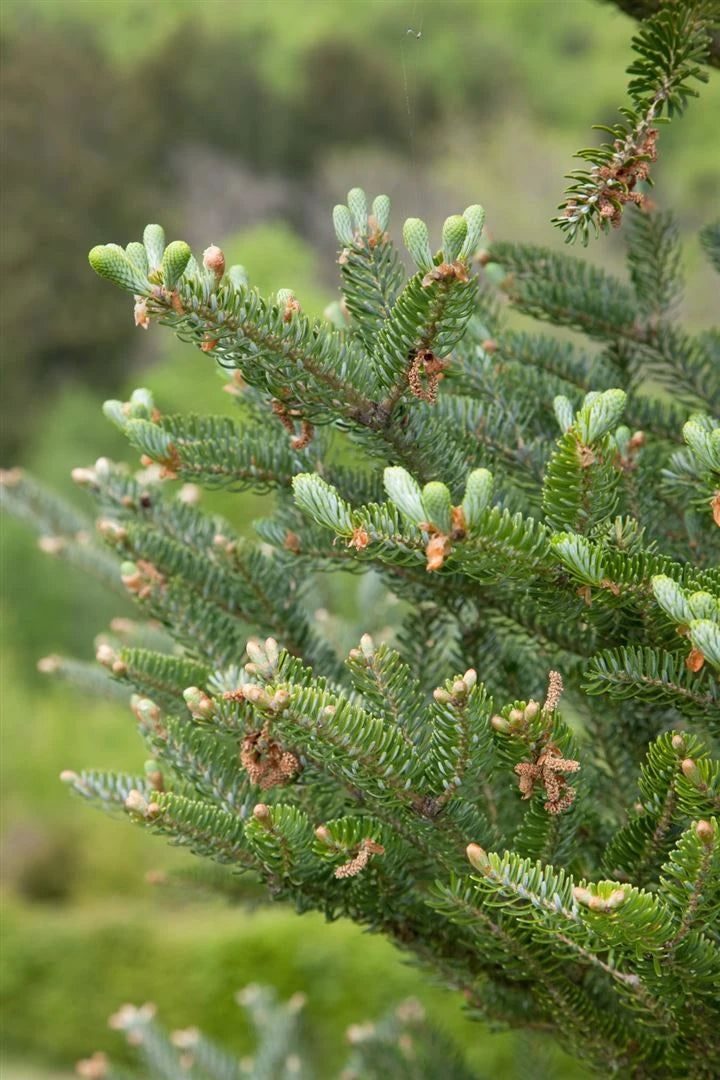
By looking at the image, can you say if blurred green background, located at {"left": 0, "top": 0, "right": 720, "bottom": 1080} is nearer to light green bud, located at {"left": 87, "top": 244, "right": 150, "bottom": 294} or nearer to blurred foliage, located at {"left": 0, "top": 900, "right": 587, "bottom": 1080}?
blurred foliage, located at {"left": 0, "top": 900, "right": 587, "bottom": 1080}

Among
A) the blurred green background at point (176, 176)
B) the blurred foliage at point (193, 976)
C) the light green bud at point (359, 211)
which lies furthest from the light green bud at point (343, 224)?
the blurred green background at point (176, 176)

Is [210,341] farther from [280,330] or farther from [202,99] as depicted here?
[202,99]

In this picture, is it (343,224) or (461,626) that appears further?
(461,626)

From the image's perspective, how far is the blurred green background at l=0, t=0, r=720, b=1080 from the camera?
532 cm

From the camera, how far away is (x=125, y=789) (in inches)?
23.5

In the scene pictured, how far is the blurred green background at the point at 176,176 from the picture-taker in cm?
532

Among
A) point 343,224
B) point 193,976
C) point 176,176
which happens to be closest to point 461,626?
point 343,224

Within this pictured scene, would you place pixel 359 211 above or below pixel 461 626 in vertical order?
above

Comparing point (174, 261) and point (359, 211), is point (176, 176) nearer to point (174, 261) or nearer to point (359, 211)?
point (359, 211)

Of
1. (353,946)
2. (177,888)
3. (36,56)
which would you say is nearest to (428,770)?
(177,888)

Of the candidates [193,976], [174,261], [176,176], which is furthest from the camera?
[176,176]

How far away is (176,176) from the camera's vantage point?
28.8ft

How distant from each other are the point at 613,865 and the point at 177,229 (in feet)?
24.5

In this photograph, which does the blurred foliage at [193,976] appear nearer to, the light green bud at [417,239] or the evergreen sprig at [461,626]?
the evergreen sprig at [461,626]
